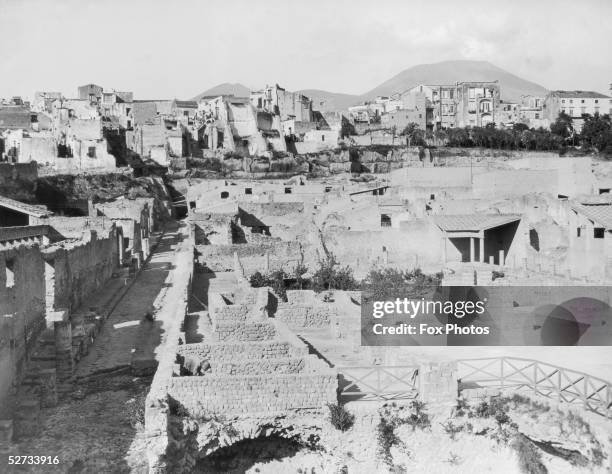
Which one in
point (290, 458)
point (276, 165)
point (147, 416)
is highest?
point (276, 165)

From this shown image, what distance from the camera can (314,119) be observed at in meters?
97.8

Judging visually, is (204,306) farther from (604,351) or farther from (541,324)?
(604,351)

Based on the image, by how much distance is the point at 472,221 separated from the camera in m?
32.3

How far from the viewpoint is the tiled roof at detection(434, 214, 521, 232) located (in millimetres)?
31625

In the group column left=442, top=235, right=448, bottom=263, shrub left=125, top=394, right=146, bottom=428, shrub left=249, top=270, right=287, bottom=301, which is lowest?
shrub left=125, top=394, right=146, bottom=428

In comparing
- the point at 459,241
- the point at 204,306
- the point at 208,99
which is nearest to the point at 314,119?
Answer: the point at 208,99

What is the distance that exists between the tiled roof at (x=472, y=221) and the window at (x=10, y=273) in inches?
853

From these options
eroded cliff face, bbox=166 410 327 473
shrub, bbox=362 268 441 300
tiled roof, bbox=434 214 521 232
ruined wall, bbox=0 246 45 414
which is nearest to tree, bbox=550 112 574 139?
tiled roof, bbox=434 214 521 232

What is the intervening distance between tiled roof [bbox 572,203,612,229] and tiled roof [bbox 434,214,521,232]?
305cm

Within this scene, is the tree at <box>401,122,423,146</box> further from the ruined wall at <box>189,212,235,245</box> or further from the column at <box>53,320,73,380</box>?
the column at <box>53,320,73,380</box>

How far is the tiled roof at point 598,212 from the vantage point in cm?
2664

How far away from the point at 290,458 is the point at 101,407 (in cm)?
422

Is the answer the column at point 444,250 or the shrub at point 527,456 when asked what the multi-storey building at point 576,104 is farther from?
the shrub at point 527,456

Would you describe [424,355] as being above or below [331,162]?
below
